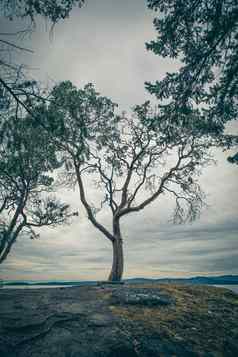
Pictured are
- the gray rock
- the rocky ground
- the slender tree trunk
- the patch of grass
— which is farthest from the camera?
the slender tree trunk

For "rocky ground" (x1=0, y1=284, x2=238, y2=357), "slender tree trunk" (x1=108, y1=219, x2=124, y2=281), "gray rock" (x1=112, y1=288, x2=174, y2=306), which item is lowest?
"rocky ground" (x1=0, y1=284, x2=238, y2=357)

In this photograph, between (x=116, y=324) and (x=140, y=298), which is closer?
(x=116, y=324)

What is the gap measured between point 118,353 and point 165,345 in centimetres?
97

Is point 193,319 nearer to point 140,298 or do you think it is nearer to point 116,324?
point 140,298

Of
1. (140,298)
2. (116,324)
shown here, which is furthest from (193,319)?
(116,324)

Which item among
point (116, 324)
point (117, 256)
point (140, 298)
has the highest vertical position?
point (117, 256)

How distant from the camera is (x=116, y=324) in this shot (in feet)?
19.9

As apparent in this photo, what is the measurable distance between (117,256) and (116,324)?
1263 cm

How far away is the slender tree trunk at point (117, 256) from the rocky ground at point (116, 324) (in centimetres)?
964

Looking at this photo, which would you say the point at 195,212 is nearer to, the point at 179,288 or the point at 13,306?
the point at 179,288

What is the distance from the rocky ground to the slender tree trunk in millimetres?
9637

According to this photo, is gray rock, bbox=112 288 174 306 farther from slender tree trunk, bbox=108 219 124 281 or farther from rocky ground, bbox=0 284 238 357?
slender tree trunk, bbox=108 219 124 281

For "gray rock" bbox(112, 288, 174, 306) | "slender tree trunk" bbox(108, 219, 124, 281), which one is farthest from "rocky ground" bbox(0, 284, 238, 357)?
"slender tree trunk" bbox(108, 219, 124, 281)

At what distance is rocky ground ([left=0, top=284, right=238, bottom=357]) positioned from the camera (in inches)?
206
